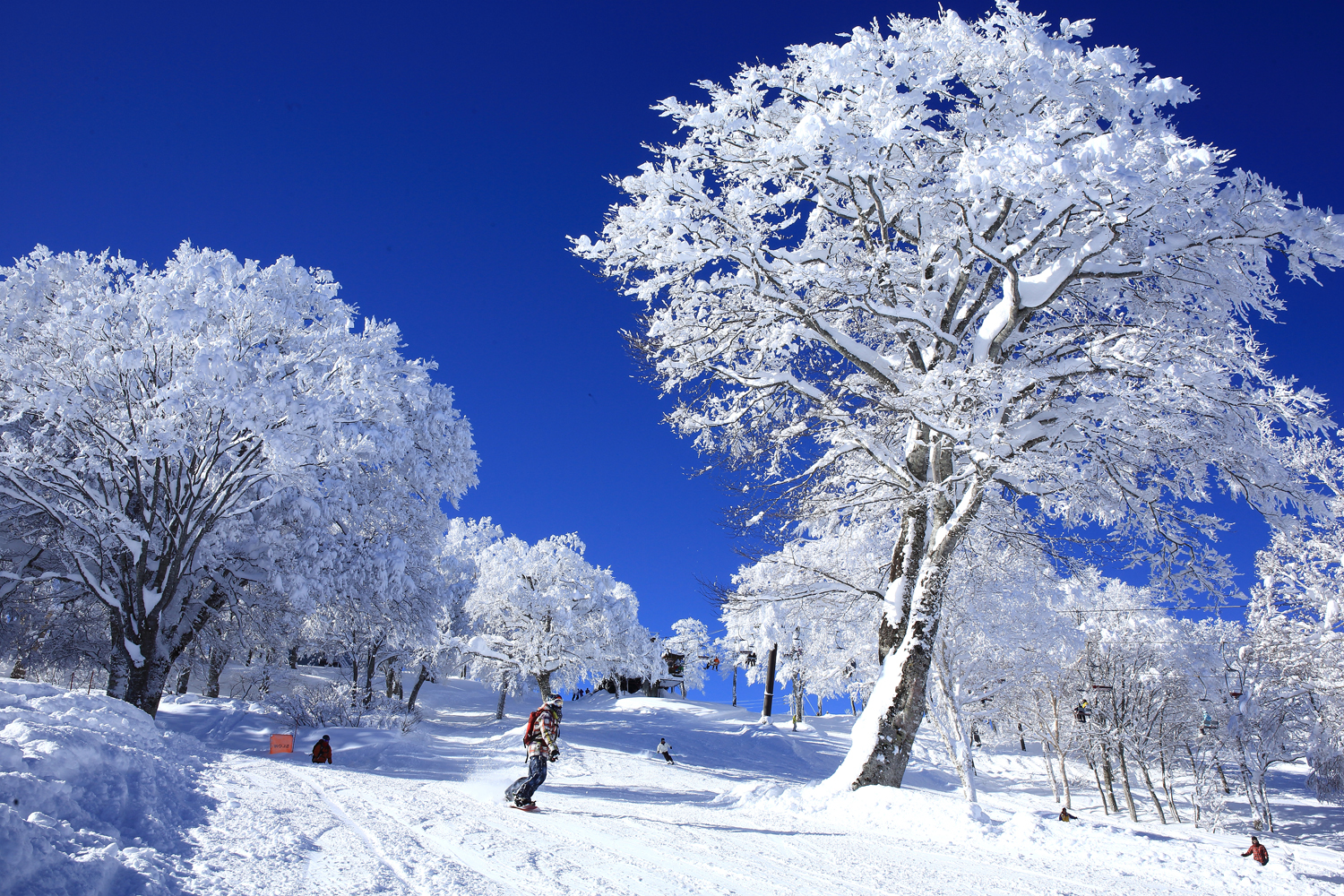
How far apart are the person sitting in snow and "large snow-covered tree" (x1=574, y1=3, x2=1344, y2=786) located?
3.48 m

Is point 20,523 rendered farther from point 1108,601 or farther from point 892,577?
point 1108,601

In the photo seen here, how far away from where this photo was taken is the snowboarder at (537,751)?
7.08 m

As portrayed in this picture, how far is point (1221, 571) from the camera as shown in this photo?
7707mm

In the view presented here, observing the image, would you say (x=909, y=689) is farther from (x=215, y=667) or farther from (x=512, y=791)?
(x=215, y=667)

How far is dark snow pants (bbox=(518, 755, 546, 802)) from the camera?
23.2 feet

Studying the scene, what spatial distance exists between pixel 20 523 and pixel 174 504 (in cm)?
539

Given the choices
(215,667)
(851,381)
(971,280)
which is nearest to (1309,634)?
(971,280)

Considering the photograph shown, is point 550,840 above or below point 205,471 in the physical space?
below

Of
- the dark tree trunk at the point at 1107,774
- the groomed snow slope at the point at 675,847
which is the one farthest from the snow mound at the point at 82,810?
the dark tree trunk at the point at 1107,774

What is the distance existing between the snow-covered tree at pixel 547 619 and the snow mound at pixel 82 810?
28.7m

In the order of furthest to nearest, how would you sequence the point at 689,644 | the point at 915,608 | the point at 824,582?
the point at 689,644 < the point at 824,582 < the point at 915,608

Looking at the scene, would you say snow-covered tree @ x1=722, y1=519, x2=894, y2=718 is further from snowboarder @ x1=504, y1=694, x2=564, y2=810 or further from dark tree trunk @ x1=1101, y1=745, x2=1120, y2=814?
dark tree trunk @ x1=1101, y1=745, x2=1120, y2=814

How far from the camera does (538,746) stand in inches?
296

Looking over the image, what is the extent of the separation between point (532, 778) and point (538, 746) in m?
0.38
